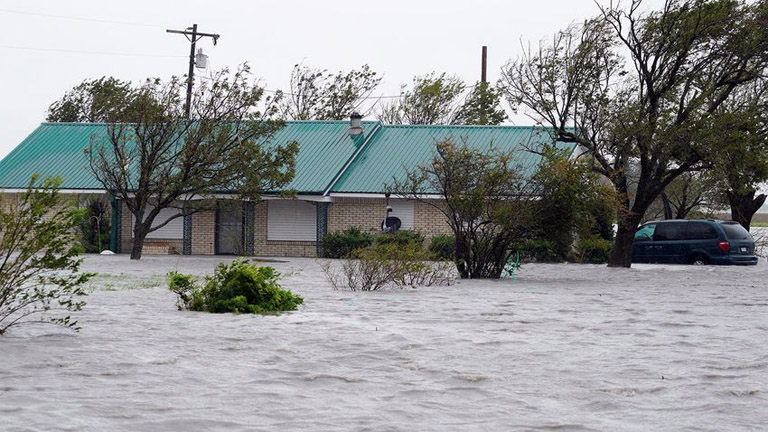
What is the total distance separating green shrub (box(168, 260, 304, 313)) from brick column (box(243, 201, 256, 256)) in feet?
80.1

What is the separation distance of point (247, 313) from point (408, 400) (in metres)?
6.17

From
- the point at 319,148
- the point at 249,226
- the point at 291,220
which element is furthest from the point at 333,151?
the point at 249,226

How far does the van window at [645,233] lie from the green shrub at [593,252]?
55.7 inches

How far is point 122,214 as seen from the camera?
39562 millimetres

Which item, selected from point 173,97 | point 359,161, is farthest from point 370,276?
point 359,161

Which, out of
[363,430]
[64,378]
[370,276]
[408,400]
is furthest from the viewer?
[370,276]

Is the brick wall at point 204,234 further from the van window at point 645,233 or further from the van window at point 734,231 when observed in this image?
the van window at point 734,231

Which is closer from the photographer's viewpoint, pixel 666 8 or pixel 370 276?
pixel 370 276

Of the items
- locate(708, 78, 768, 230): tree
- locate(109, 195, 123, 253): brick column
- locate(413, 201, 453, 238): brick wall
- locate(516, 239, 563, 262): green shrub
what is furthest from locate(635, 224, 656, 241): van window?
locate(109, 195, 123, 253): brick column

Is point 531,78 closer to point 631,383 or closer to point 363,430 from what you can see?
point 631,383

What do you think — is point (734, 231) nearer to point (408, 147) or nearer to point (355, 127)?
point (408, 147)

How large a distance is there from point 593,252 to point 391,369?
1068 inches

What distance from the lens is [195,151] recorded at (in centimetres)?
3253

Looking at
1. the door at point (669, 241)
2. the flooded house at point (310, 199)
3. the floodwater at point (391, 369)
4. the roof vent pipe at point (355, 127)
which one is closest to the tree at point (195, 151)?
the flooded house at point (310, 199)
